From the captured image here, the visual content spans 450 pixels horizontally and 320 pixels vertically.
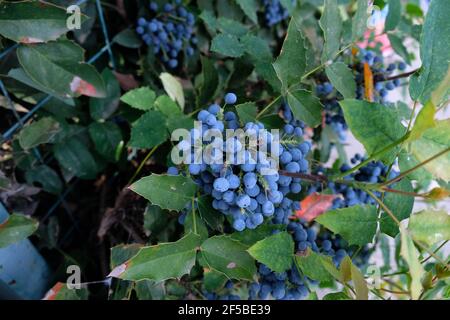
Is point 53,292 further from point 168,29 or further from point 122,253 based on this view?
point 168,29

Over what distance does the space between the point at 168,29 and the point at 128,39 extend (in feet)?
0.34

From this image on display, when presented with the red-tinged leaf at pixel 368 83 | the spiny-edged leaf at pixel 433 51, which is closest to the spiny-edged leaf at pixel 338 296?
the spiny-edged leaf at pixel 433 51

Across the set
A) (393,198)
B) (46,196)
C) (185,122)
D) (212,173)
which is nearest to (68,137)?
(46,196)

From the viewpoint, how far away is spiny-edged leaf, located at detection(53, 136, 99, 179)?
42.7 inches

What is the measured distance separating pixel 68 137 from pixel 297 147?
0.56 meters

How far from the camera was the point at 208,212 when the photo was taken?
2.67ft

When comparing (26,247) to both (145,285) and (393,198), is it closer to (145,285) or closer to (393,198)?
(145,285)

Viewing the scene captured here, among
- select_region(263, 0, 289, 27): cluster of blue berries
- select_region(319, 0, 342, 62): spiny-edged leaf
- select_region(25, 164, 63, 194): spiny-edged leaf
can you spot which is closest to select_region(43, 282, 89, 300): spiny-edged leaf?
select_region(25, 164, 63, 194): spiny-edged leaf

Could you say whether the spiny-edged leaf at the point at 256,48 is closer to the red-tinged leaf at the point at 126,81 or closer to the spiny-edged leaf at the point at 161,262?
the red-tinged leaf at the point at 126,81

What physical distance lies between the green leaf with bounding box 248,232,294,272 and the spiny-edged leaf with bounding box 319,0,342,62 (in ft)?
1.13

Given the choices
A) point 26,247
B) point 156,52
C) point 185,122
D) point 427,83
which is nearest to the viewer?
point 427,83

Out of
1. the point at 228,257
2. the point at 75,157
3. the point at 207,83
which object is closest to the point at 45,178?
the point at 75,157

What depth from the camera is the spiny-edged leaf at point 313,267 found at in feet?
2.50

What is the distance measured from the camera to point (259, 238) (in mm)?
820
